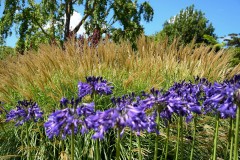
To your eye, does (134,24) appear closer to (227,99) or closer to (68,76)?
(68,76)

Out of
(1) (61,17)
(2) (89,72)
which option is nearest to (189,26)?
(1) (61,17)

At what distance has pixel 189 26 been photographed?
3166 cm

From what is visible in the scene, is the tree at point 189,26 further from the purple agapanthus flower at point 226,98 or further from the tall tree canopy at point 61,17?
the purple agapanthus flower at point 226,98

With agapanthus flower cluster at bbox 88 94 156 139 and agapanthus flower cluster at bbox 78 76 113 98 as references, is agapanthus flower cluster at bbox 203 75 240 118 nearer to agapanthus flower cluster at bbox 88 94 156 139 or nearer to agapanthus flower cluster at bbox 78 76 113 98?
agapanthus flower cluster at bbox 88 94 156 139

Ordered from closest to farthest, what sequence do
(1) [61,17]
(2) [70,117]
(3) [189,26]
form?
(2) [70,117] < (1) [61,17] < (3) [189,26]

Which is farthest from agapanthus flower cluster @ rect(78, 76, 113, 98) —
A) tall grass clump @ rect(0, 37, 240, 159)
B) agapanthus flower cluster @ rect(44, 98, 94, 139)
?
agapanthus flower cluster @ rect(44, 98, 94, 139)

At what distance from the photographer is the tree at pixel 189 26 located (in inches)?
1247

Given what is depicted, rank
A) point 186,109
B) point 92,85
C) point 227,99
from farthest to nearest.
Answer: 1. point 92,85
2. point 186,109
3. point 227,99

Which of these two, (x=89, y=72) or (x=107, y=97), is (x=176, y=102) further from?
(x=89, y=72)

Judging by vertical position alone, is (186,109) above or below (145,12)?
below

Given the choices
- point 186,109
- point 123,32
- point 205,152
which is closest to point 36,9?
point 123,32

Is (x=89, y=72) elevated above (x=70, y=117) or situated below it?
above

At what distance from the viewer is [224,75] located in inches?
209

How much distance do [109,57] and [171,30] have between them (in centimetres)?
2873
